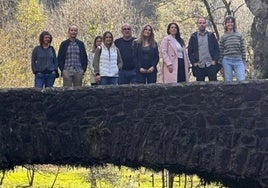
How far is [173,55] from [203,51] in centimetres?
53

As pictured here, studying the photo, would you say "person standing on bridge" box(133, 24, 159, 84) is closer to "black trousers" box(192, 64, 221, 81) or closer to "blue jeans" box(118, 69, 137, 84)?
"blue jeans" box(118, 69, 137, 84)

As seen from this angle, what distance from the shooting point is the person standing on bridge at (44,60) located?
36.4ft

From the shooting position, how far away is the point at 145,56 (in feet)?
36.2

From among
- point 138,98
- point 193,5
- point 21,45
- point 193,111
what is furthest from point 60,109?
point 21,45

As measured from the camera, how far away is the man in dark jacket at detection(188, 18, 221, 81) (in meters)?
11.2

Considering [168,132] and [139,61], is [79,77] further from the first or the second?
[168,132]

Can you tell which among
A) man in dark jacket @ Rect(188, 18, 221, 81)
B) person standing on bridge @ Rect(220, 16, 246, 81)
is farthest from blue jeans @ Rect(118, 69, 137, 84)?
person standing on bridge @ Rect(220, 16, 246, 81)

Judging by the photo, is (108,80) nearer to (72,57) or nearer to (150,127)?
(72,57)

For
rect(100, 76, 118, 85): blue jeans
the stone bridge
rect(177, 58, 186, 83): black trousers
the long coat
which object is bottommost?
the stone bridge

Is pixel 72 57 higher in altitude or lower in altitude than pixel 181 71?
higher

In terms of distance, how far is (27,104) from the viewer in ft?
37.0

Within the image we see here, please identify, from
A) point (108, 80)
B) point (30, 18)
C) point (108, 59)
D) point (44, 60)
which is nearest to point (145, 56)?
point (108, 59)

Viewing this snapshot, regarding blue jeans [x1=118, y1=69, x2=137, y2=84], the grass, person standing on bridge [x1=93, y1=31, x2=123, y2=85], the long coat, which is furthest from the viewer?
the grass

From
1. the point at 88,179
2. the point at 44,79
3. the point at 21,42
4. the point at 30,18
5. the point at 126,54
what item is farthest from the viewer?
the point at 30,18
